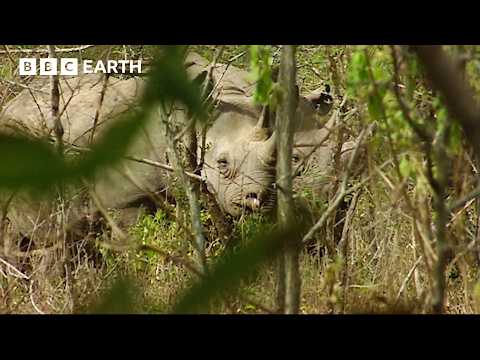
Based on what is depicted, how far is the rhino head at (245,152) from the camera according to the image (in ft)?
12.9

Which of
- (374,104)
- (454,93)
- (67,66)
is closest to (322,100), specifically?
(67,66)

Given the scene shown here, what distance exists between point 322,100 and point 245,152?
0.64 m

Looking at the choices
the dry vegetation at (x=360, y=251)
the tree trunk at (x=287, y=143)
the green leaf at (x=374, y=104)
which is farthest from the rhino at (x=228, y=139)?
the green leaf at (x=374, y=104)

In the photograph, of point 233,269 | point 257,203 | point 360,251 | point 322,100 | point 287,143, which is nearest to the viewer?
point 233,269

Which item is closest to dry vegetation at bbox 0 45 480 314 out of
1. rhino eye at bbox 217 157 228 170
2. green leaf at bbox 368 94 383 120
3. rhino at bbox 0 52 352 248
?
green leaf at bbox 368 94 383 120

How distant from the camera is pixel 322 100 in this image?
3846mm

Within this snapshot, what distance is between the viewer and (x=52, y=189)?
0.20 metres

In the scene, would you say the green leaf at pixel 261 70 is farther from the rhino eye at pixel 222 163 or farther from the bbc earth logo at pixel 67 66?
the rhino eye at pixel 222 163

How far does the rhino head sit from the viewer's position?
154 inches

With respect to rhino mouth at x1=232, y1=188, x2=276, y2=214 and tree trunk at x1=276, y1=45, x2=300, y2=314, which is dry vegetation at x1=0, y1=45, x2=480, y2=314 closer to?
tree trunk at x1=276, y1=45, x2=300, y2=314

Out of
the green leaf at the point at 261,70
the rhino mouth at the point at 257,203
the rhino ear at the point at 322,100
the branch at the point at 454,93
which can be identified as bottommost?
the branch at the point at 454,93

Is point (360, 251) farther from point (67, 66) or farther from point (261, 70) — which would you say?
point (67, 66)
